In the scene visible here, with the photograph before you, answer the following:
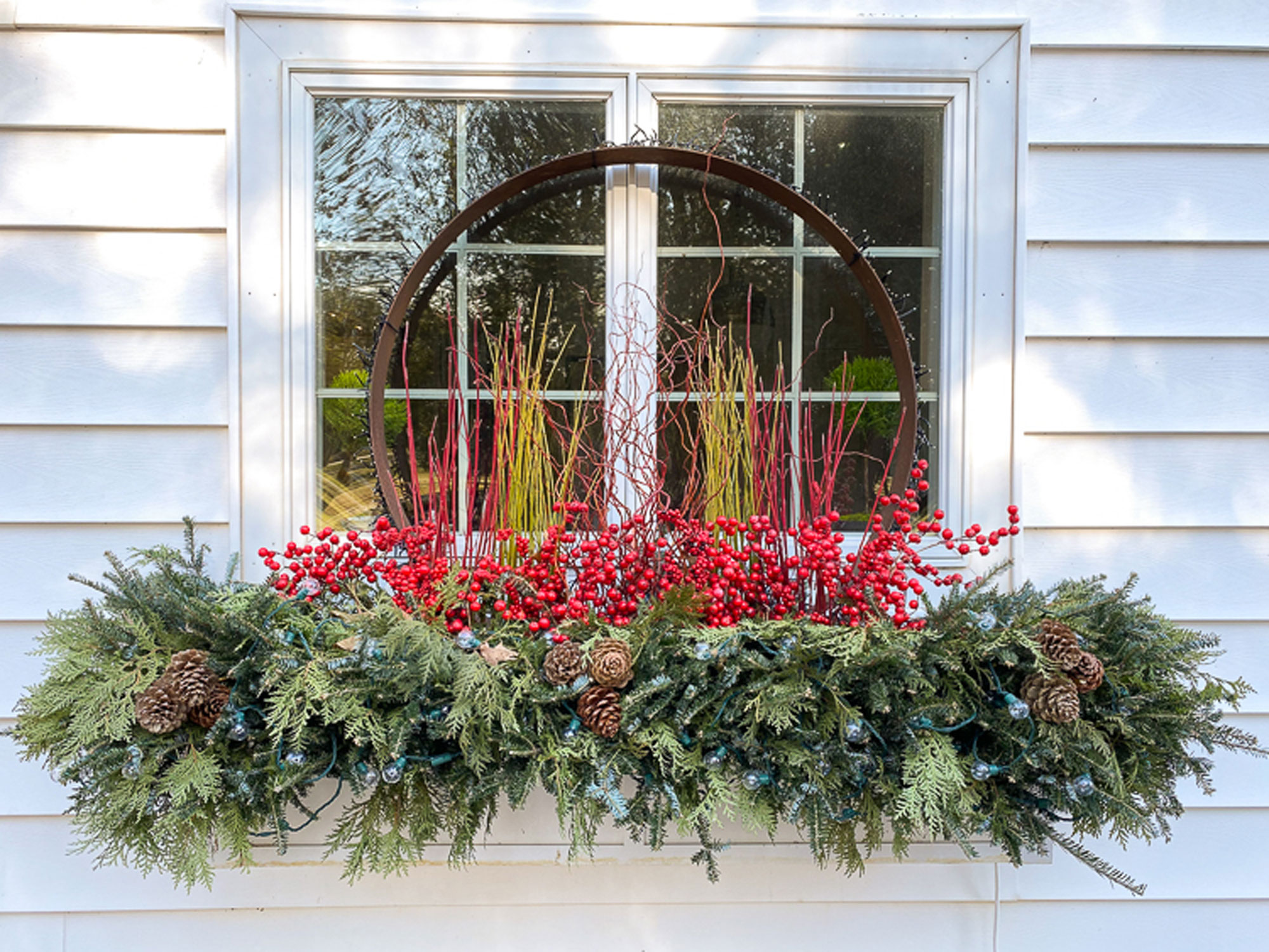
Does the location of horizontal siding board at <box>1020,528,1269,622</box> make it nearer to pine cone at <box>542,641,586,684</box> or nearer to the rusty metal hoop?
the rusty metal hoop

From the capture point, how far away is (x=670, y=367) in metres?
1.41

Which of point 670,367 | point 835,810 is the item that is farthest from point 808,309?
point 835,810

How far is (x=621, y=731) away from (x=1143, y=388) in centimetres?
114

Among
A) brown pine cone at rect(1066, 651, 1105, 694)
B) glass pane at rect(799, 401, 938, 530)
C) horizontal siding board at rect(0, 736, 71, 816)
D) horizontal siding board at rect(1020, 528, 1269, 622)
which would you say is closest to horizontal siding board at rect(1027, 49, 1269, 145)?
glass pane at rect(799, 401, 938, 530)

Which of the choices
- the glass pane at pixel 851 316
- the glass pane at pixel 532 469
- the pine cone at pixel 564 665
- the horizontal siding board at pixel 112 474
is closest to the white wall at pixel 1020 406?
the horizontal siding board at pixel 112 474

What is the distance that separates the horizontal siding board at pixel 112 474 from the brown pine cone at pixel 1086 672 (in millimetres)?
1443

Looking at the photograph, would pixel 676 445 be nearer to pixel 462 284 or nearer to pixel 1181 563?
pixel 462 284

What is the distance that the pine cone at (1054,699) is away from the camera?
3.58 ft

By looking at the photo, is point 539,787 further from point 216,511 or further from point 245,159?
point 245,159

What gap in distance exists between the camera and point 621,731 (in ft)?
3.62

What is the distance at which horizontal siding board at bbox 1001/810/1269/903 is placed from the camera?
139 cm

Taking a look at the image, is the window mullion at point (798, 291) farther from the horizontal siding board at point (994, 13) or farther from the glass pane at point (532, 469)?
the glass pane at point (532, 469)

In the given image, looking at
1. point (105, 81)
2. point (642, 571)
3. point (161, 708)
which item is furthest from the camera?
point (105, 81)

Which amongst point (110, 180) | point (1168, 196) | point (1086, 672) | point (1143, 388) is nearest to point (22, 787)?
point (110, 180)
